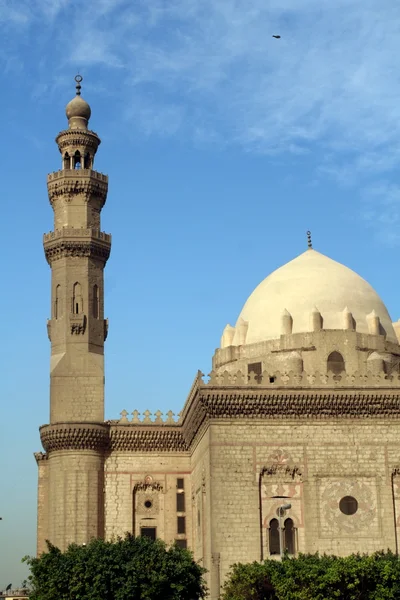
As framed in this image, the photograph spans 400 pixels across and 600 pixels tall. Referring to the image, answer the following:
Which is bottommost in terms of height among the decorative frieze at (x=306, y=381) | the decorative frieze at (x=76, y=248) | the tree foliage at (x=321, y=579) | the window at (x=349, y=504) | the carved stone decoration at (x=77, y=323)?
the tree foliage at (x=321, y=579)

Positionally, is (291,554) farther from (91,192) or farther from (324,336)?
(91,192)

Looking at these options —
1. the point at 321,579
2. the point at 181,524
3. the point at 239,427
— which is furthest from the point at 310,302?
the point at 321,579

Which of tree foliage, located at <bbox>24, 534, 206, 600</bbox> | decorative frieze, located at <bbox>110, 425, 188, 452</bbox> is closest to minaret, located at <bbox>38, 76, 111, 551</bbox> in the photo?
decorative frieze, located at <bbox>110, 425, 188, 452</bbox>

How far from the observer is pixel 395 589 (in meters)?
25.0

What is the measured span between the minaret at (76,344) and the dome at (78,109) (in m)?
0.04

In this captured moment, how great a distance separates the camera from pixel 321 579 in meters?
24.6

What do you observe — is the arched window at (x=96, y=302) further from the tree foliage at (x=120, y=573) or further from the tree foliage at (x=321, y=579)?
the tree foliage at (x=321, y=579)

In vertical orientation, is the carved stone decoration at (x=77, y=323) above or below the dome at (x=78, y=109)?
below

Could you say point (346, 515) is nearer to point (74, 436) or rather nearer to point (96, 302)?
point (74, 436)

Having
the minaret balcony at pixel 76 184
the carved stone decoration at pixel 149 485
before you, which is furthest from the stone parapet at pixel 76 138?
the carved stone decoration at pixel 149 485

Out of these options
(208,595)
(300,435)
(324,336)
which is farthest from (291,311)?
(208,595)

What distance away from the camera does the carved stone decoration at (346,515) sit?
92.7 ft

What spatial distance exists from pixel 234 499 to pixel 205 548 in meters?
1.96

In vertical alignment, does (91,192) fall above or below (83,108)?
below
